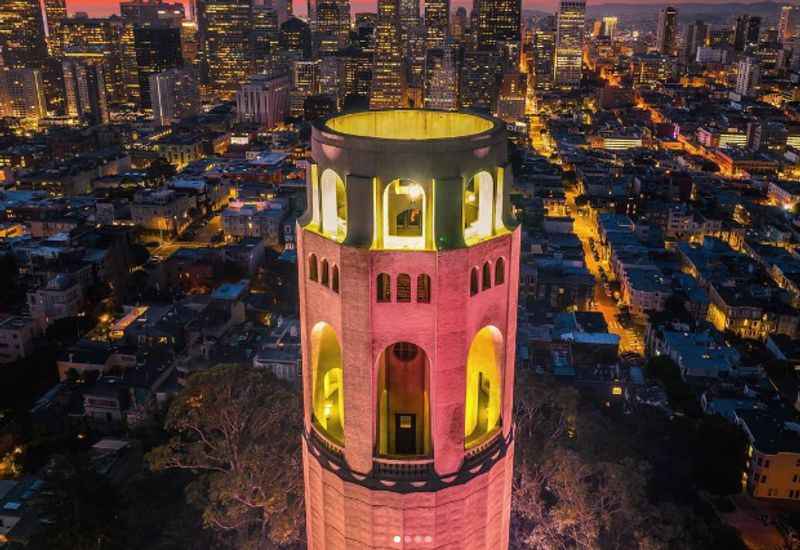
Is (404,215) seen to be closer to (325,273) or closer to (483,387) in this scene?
(325,273)

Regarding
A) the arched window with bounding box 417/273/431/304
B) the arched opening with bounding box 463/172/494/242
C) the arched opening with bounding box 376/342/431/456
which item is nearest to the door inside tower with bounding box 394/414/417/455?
the arched opening with bounding box 376/342/431/456

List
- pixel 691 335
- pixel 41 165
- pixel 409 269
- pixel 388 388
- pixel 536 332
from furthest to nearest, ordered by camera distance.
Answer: pixel 41 165
pixel 691 335
pixel 536 332
pixel 388 388
pixel 409 269

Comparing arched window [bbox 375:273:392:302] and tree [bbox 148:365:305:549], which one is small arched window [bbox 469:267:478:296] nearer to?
arched window [bbox 375:273:392:302]

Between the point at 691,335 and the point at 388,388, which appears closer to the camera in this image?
the point at 388,388

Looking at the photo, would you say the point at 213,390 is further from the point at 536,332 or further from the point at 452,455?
the point at 536,332

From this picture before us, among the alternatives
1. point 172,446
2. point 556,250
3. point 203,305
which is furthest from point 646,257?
point 172,446

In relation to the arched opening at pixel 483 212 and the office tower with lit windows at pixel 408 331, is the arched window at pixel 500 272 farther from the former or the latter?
the arched opening at pixel 483 212
